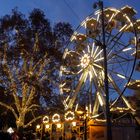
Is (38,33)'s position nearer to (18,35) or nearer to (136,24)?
(18,35)

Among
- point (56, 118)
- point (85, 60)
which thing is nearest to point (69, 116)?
point (56, 118)

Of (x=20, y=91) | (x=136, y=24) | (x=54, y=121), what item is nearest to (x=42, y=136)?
(x=54, y=121)

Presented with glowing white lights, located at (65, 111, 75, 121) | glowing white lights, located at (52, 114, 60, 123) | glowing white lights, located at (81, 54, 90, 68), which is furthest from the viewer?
glowing white lights, located at (81, 54, 90, 68)

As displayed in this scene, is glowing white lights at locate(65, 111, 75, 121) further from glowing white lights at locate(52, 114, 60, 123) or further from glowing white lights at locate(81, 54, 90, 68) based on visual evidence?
glowing white lights at locate(81, 54, 90, 68)

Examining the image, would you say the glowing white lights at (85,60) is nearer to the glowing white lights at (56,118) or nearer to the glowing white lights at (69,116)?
the glowing white lights at (56,118)

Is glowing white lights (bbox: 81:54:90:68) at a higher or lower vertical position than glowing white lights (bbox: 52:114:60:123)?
higher

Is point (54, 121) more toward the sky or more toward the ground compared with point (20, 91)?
more toward the ground

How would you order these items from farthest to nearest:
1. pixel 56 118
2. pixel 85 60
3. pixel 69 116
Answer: pixel 85 60 → pixel 56 118 → pixel 69 116

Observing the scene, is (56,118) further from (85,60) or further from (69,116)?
(85,60)

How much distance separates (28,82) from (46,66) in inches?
101

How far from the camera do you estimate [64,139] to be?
26.3 m

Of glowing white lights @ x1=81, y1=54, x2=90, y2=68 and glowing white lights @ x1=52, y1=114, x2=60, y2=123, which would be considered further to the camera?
glowing white lights @ x1=81, y1=54, x2=90, y2=68

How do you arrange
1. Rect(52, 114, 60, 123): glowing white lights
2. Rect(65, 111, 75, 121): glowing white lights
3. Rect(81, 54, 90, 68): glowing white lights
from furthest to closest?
1. Rect(81, 54, 90, 68): glowing white lights
2. Rect(52, 114, 60, 123): glowing white lights
3. Rect(65, 111, 75, 121): glowing white lights

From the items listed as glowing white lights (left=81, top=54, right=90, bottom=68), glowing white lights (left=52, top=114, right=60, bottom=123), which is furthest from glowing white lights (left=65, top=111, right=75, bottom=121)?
glowing white lights (left=81, top=54, right=90, bottom=68)
